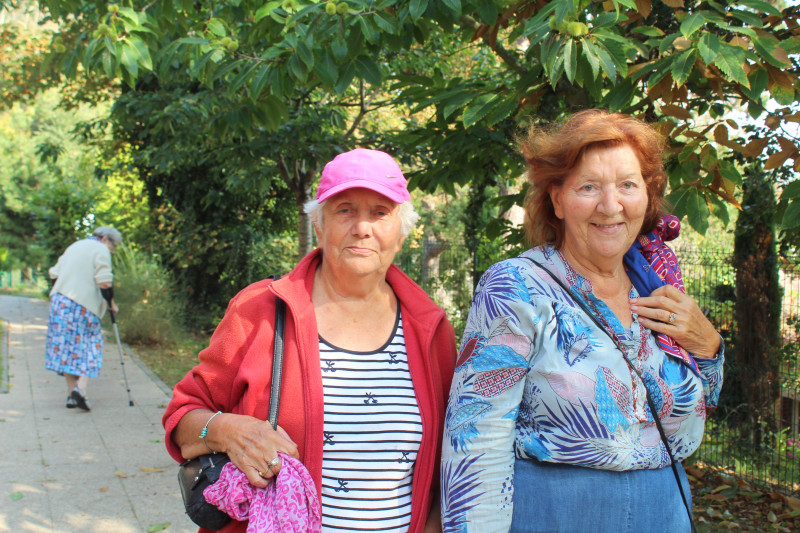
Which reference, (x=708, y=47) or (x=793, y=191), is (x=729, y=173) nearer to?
(x=793, y=191)

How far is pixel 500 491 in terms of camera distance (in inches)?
69.6

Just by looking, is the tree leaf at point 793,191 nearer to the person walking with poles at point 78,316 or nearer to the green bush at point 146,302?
the person walking with poles at point 78,316

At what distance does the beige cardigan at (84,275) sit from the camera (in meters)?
8.02

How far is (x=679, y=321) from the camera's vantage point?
1.94m

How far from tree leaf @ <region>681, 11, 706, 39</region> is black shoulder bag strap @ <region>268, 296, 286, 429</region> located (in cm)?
181

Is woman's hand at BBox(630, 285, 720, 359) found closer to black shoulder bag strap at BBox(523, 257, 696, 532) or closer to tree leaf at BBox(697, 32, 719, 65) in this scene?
black shoulder bag strap at BBox(523, 257, 696, 532)

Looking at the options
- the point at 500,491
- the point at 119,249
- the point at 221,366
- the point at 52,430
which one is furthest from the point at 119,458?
the point at 119,249

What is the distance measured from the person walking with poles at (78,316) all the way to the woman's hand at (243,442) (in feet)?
21.8

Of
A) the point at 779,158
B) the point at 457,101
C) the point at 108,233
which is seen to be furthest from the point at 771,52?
the point at 108,233

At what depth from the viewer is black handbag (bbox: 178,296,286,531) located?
73.6 inches

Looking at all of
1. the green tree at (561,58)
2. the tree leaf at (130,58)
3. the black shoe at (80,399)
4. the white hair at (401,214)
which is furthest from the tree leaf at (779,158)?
the black shoe at (80,399)

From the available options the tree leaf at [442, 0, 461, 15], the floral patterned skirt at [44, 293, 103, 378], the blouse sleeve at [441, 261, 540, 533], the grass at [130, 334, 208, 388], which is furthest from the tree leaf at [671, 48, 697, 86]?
the grass at [130, 334, 208, 388]

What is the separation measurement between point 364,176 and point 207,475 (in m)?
0.96

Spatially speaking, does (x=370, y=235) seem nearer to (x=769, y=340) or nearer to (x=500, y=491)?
(x=500, y=491)
